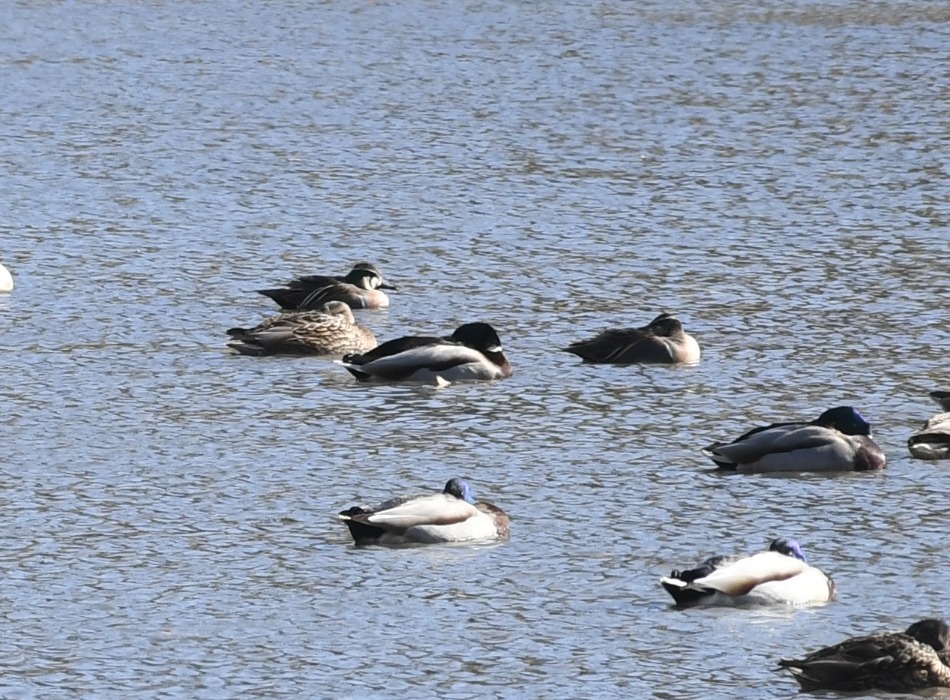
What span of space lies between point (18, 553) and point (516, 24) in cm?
2578

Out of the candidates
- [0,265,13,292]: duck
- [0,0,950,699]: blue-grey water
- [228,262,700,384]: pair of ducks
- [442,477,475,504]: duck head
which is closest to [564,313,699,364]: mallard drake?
[228,262,700,384]: pair of ducks

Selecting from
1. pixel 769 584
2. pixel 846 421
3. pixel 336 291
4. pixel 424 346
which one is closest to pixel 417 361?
pixel 424 346

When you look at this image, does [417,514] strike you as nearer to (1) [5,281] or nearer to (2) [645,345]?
(2) [645,345]

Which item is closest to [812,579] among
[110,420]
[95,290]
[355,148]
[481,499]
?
[481,499]

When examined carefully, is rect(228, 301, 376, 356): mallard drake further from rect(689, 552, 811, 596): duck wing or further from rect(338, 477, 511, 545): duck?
rect(689, 552, 811, 596): duck wing

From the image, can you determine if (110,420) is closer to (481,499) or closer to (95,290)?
(481,499)

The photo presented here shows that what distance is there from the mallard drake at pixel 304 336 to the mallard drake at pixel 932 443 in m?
4.69

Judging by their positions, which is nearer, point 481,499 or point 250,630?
point 250,630

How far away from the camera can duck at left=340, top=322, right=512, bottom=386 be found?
1530 centimetres

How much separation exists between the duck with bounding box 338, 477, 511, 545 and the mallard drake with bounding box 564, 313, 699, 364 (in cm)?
440

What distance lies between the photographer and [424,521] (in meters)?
11.4

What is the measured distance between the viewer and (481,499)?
12.3 metres

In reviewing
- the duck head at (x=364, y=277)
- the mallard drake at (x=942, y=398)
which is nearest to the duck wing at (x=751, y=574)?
the mallard drake at (x=942, y=398)

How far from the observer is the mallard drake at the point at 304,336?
16.2 meters
